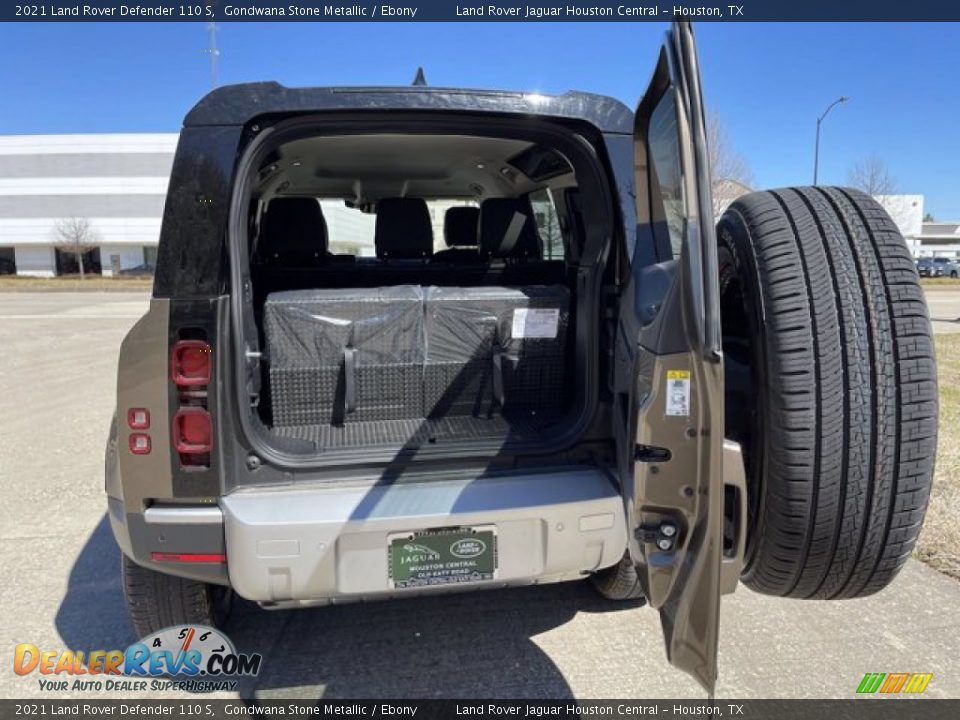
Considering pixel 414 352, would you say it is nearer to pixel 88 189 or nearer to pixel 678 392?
pixel 678 392

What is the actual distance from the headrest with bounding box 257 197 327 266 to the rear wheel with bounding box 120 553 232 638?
76.6 inches

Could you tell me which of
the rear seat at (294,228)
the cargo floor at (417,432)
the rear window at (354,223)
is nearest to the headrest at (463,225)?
the rear window at (354,223)

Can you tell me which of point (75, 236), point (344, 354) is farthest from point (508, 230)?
point (75, 236)

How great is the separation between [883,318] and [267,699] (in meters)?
2.37

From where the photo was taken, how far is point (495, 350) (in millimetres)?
2982

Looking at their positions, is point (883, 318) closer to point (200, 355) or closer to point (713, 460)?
point (713, 460)

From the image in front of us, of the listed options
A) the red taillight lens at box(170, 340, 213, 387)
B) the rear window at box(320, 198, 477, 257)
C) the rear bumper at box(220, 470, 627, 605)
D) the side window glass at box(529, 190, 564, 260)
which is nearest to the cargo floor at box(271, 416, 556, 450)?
the rear bumper at box(220, 470, 627, 605)

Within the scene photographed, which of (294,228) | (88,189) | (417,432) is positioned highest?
(88,189)

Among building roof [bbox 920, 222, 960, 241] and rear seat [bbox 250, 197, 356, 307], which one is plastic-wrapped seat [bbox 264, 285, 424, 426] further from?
building roof [bbox 920, 222, 960, 241]

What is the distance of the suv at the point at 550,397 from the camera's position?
178 cm

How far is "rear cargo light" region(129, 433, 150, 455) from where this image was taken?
2.21 metres

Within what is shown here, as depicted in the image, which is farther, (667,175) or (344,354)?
(344,354)

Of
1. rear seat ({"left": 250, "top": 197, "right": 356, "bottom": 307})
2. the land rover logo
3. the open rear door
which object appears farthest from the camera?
rear seat ({"left": 250, "top": 197, "right": 356, "bottom": 307})

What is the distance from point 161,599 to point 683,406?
2.06 meters
